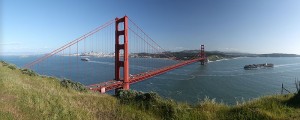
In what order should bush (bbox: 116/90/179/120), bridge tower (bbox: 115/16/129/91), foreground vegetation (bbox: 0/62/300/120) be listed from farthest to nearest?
bridge tower (bbox: 115/16/129/91) < bush (bbox: 116/90/179/120) < foreground vegetation (bbox: 0/62/300/120)

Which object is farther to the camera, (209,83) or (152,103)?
(209,83)

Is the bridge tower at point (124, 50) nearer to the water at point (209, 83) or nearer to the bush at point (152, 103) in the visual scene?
the water at point (209, 83)

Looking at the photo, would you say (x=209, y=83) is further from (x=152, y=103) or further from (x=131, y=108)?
(x=131, y=108)

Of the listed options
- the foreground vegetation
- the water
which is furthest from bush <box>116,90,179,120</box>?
the water

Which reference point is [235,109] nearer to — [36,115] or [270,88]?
[36,115]

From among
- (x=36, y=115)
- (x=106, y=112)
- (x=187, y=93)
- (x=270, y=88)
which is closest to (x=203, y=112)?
(x=106, y=112)

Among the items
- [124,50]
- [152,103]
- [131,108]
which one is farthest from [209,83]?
[131,108]

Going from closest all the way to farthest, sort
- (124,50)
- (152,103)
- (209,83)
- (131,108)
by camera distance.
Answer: (131,108) → (152,103) → (124,50) → (209,83)

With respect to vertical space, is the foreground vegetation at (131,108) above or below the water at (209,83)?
above

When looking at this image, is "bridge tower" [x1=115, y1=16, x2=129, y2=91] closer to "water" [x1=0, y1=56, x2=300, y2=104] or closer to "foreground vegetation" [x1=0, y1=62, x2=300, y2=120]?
"water" [x1=0, y1=56, x2=300, y2=104]

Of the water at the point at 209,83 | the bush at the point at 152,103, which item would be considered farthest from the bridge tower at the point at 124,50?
the bush at the point at 152,103

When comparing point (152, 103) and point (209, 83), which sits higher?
point (152, 103)
